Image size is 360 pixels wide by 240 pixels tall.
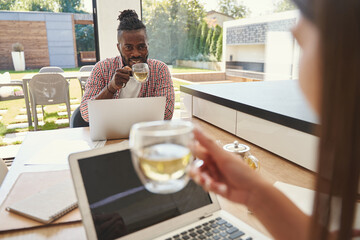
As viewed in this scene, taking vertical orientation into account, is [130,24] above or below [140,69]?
above

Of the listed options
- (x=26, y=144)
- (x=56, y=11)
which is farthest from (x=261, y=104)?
(x=56, y=11)

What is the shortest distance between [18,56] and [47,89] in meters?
0.76

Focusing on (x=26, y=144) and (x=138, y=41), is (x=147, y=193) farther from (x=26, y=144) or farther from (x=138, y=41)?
(x=138, y=41)

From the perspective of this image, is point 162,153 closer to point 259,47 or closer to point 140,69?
point 140,69

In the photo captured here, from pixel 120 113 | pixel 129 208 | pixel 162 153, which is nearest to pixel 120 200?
pixel 129 208

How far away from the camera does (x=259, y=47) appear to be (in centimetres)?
390

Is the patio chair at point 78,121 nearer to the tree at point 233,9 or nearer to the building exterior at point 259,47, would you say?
the building exterior at point 259,47

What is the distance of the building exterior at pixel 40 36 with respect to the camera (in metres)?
3.96

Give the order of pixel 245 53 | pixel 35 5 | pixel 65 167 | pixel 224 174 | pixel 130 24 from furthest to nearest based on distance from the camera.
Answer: pixel 245 53 → pixel 35 5 → pixel 130 24 → pixel 65 167 → pixel 224 174

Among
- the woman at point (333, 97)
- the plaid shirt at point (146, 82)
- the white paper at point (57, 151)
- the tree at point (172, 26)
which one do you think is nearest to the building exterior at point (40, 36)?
the tree at point (172, 26)

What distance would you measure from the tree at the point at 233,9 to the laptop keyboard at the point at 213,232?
3406mm

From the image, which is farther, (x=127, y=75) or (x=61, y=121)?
(x=61, y=121)

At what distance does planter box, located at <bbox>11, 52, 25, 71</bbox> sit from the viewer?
4152 mm

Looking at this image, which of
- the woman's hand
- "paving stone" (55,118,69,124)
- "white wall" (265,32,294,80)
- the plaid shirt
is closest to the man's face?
the plaid shirt
